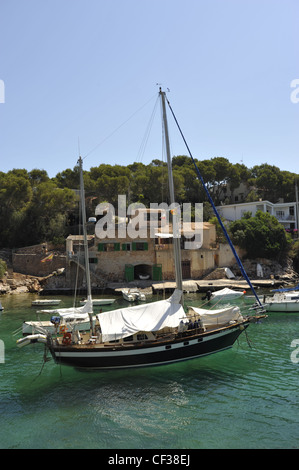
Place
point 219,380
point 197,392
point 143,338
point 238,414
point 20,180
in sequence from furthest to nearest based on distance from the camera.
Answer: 1. point 20,180
2. point 143,338
3. point 219,380
4. point 197,392
5. point 238,414

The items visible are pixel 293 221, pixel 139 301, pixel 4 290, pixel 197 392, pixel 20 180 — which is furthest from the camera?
pixel 293 221

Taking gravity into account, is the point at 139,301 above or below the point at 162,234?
below

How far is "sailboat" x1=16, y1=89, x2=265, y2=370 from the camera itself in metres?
17.5

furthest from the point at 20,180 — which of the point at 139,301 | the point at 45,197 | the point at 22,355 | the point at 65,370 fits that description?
→ the point at 65,370

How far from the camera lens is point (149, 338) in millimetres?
18359

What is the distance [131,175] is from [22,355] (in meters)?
45.8

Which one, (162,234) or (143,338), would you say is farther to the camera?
(162,234)

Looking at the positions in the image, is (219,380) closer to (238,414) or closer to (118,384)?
(238,414)

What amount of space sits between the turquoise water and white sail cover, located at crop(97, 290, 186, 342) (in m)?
2.06

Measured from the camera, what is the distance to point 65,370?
18578 millimetres

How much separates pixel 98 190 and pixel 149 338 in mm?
42458

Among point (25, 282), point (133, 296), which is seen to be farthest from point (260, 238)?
point (25, 282)
